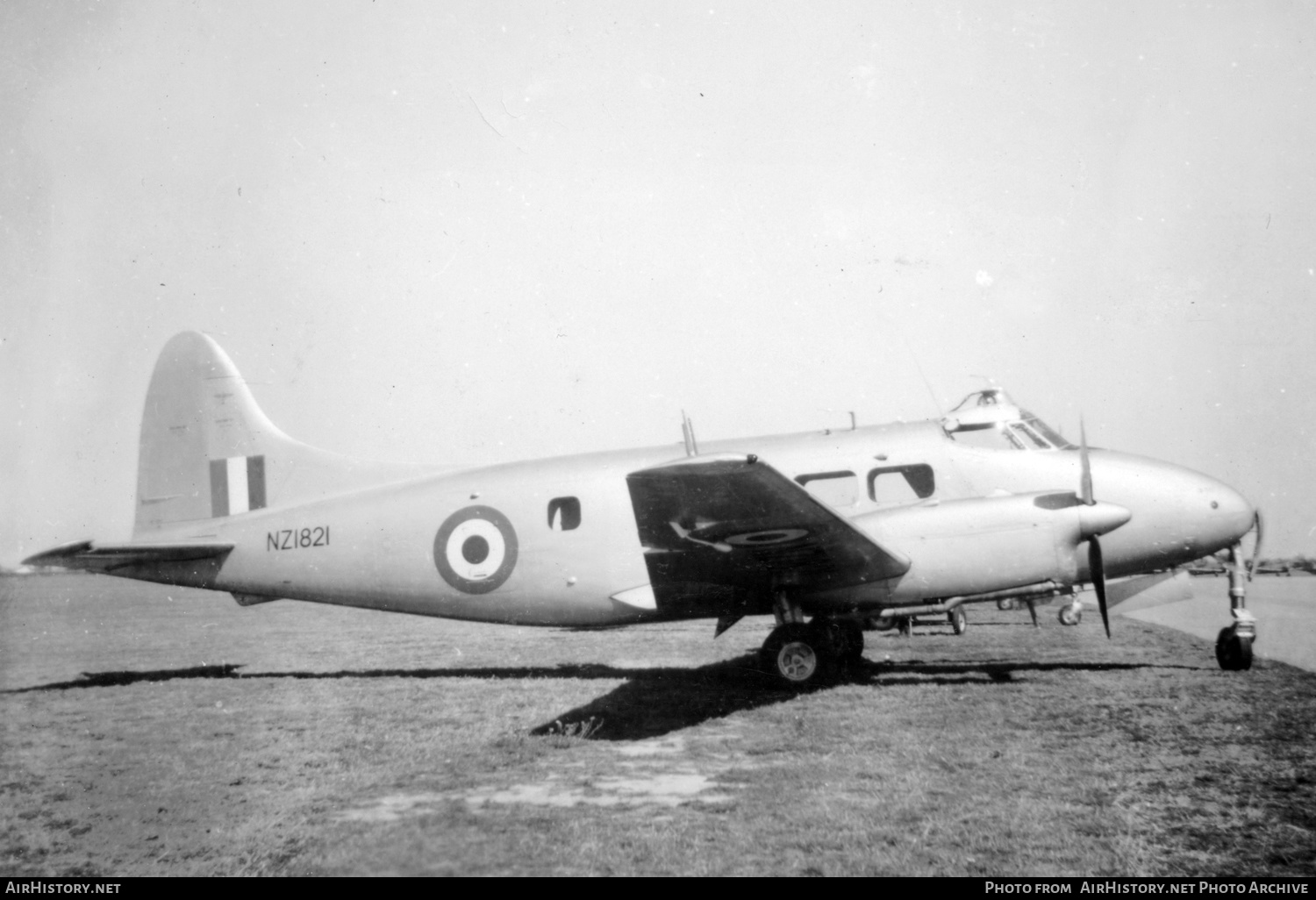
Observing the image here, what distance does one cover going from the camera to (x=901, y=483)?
9.20 meters

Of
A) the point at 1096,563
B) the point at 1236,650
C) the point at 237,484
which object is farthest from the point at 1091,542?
the point at 237,484

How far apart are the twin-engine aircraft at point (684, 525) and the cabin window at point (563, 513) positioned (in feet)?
0.07

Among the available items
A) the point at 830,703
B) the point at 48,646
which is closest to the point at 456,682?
the point at 830,703

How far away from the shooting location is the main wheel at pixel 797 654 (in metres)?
8.53

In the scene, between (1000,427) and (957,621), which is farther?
(957,621)

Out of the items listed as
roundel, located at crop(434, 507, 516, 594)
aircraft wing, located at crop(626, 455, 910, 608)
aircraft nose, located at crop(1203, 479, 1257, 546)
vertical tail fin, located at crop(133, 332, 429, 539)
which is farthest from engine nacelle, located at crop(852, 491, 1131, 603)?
vertical tail fin, located at crop(133, 332, 429, 539)

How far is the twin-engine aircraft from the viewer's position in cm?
813

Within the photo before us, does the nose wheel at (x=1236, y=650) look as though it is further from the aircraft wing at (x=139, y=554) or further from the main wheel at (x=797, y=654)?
the aircraft wing at (x=139, y=554)

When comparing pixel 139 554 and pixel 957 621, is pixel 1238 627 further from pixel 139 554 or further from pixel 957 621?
pixel 139 554

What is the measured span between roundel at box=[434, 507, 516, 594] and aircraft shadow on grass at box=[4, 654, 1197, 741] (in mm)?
1380

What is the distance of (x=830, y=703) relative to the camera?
25.6 ft

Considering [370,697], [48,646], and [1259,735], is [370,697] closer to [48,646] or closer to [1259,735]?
[1259,735]

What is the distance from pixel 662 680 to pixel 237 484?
19.3 ft
